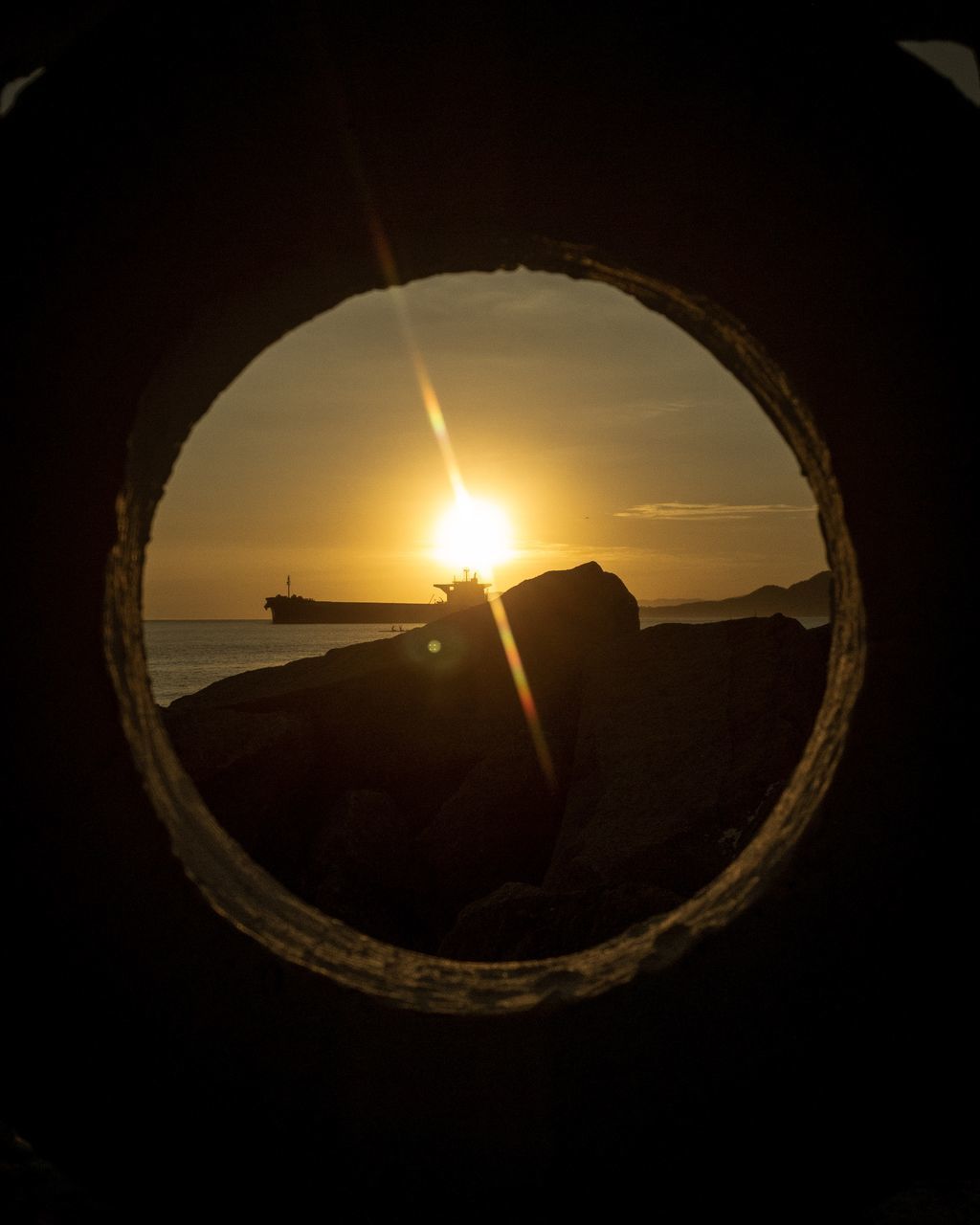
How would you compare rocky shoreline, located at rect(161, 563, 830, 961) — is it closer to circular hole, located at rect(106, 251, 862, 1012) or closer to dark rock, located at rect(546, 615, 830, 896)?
dark rock, located at rect(546, 615, 830, 896)

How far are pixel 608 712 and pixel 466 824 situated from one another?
122 centimetres

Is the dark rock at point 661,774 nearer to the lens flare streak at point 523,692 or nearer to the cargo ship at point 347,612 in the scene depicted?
the lens flare streak at point 523,692

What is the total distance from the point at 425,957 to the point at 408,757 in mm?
4502

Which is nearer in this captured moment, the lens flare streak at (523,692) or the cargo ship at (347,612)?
the lens flare streak at (523,692)

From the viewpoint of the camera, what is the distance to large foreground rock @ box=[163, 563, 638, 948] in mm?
4922

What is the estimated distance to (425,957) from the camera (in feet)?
6.43

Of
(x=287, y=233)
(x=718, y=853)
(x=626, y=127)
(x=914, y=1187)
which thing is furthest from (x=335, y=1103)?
(x=718, y=853)

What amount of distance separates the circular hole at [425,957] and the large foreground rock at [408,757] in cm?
227

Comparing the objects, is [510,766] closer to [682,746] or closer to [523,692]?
[523,692]

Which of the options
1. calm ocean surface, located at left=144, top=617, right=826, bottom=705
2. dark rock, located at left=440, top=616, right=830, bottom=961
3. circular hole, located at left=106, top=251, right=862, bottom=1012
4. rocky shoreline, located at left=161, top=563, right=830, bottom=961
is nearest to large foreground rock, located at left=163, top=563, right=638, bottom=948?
rocky shoreline, located at left=161, top=563, right=830, bottom=961

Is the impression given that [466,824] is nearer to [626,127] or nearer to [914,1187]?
[914,1187]

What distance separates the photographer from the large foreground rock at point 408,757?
16.1ft

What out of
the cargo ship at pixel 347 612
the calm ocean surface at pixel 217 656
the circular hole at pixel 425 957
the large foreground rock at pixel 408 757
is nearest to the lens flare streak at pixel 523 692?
the large foreground rock at pixel 408 757

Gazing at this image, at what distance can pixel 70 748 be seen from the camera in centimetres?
160
